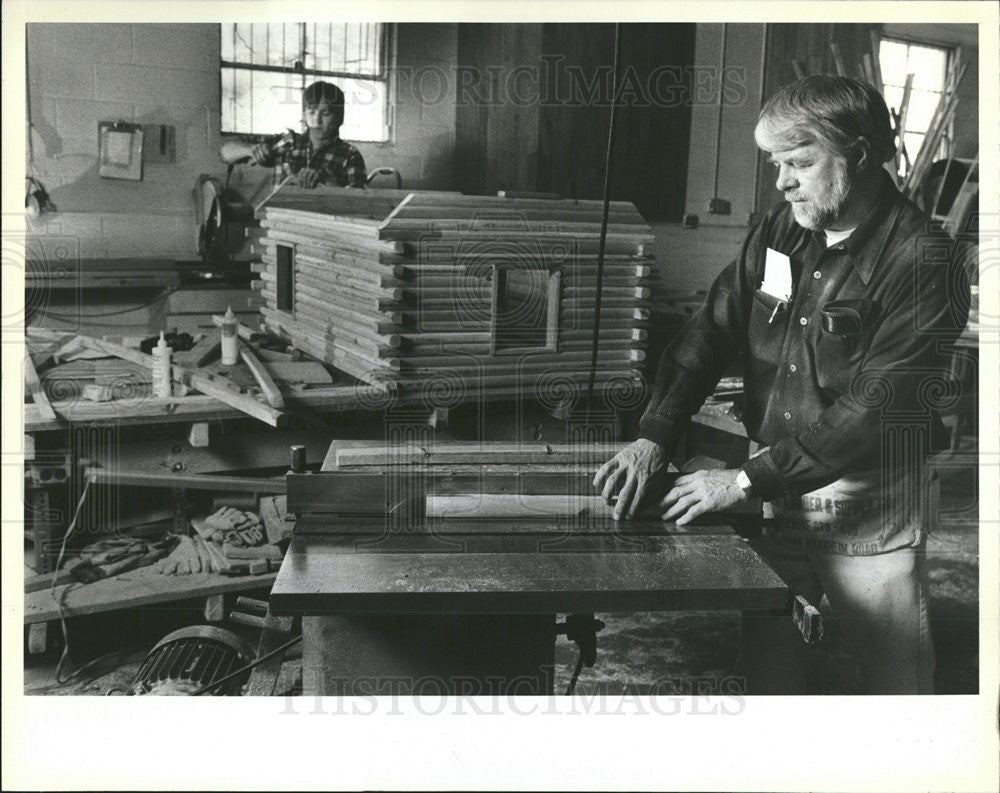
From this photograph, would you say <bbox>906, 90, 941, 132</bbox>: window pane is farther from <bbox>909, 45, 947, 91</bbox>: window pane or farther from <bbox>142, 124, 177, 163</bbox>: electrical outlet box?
<bbox>142, 124, 177, 163</bbox>: electrical outlet box

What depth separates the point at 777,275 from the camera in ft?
7.97

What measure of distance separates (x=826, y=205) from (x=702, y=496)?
0.71 m

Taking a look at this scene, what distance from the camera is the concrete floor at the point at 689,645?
8.23ft

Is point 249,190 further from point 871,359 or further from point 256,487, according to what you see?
point 871,359

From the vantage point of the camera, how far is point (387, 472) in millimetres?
2336

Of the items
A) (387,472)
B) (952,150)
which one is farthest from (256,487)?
(952,150)

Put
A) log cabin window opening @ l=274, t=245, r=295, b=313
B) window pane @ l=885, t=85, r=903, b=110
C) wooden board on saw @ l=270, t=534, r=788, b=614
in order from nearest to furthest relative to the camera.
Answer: wooden board on saw @ l=270, t=534, r=788, b=614, window pane @ l=885, t=85, r=903, b=110, log cabin window opening @ l=274, t=245, r=295, b=313

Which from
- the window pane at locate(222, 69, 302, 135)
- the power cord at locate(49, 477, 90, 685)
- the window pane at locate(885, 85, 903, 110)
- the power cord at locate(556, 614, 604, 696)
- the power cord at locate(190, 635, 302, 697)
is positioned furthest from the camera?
the window pane at locate(222, 69, 302, 135)

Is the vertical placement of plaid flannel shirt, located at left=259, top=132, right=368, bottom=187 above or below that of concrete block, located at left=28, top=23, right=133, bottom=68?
below

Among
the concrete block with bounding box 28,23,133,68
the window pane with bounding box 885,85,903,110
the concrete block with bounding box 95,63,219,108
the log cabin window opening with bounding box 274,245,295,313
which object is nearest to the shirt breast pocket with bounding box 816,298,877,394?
the window pane with bounding box 885,85,903,110

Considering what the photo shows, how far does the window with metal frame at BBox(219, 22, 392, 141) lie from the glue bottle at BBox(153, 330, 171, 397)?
738mm

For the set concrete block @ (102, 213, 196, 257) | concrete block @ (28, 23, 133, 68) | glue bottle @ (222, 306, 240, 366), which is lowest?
glue bottle @ (222, 306, 240, 366)

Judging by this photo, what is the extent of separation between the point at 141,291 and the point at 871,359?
7.30ft

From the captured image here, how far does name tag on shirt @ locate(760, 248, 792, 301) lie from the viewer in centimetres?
240
